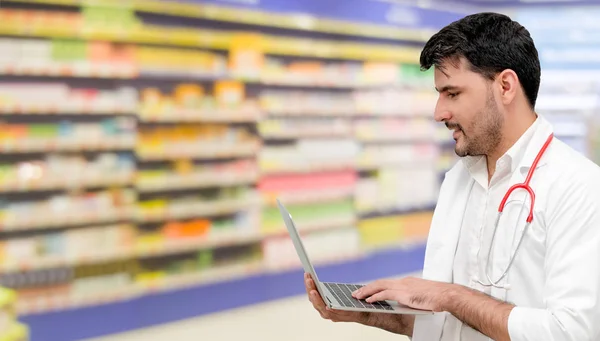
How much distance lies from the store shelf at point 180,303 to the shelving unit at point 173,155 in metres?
0.02

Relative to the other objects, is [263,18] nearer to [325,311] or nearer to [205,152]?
[205,152]

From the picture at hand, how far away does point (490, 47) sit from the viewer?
1.87 metres

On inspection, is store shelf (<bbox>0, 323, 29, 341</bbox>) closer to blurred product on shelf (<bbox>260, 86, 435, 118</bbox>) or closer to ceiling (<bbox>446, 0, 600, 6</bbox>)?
blurred product on shelf (<bbox>260, 86, 435, 118</bbox>)

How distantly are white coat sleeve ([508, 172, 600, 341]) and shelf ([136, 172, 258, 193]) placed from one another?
3.77 metres

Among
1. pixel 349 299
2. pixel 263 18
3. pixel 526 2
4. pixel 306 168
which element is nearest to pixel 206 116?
pixel 263 18

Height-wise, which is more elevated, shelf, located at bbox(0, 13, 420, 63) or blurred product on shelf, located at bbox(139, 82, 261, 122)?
shelf, located at bbox(0, 13, 420, 63)

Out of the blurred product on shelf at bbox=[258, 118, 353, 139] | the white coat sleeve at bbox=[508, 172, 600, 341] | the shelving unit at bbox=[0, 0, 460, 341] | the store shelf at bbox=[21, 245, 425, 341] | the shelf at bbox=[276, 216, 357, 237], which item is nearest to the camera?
the white coat sleeve at bbox=[508, 172, 600, 341]

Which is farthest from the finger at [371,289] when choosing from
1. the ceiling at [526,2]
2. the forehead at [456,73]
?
the ceiling at [526,2]

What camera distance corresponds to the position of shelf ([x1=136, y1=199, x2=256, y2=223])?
5.18 m

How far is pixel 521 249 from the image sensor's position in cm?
183

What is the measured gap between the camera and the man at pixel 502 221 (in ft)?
5.56

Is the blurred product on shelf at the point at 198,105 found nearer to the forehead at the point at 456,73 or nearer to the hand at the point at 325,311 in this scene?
the hand at the point at 325,311

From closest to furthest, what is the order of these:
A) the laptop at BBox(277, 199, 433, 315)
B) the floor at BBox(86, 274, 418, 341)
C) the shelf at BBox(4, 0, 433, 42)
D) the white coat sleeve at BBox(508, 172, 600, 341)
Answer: the white coat sleeve at BBox(508, 172, 600, 341) < the laptop at BBox(277, 199, 433, 315) < the shelf at BBox(4, 0, 433, 42) < the floor at BBox(86, 274, 418, 341)

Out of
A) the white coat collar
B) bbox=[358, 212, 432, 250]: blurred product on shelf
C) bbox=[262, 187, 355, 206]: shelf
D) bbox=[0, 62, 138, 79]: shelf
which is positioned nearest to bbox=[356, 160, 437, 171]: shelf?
bbox=[262, 187, 355, 206]: shelf
